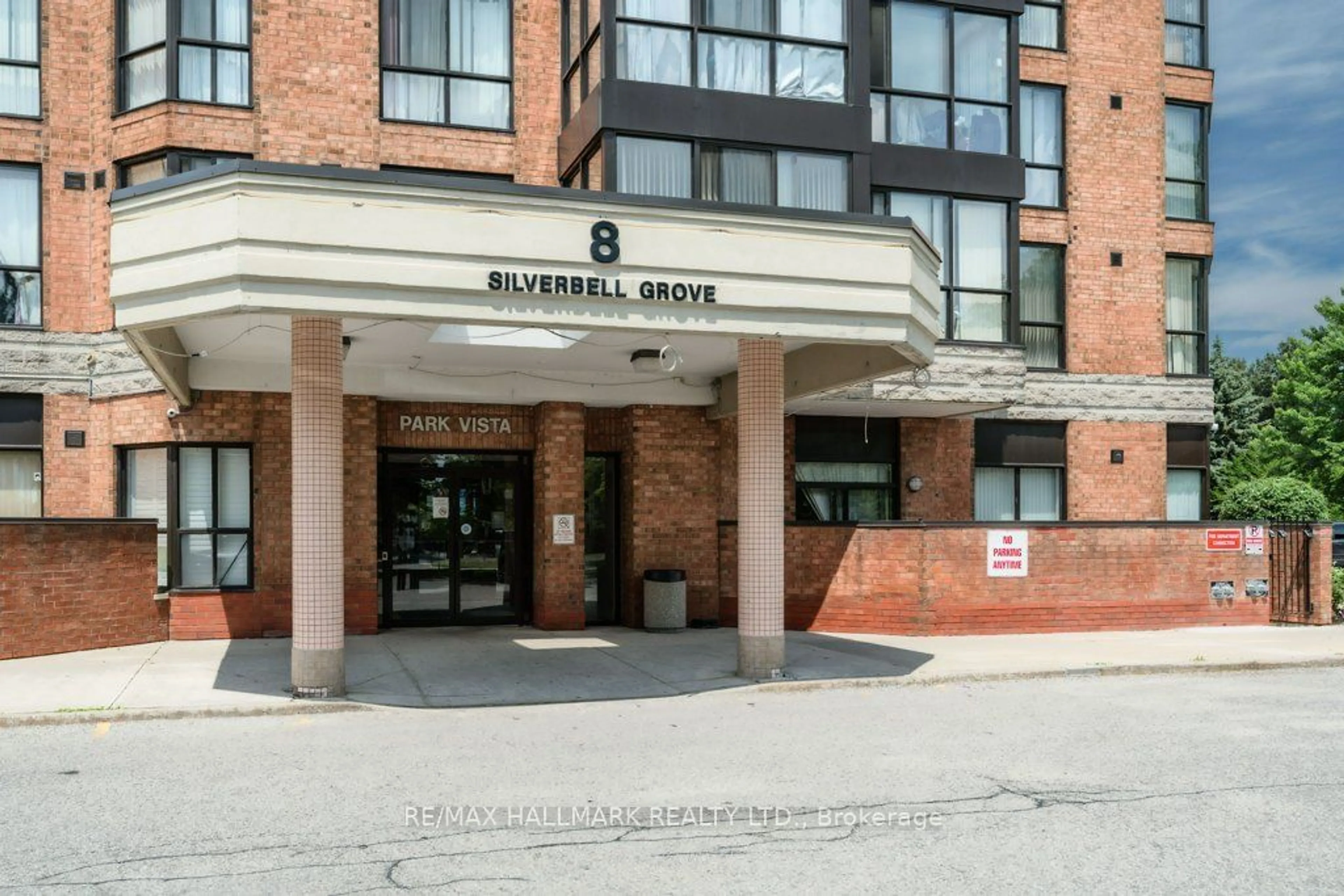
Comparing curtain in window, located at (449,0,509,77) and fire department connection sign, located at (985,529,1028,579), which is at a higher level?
curtain in window, located at (449,0,509,77)

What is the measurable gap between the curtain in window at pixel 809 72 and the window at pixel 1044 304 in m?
6.00

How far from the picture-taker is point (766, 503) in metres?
12.6

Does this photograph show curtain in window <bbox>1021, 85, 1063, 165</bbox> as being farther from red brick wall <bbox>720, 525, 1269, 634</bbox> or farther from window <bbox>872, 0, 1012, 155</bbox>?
red brick wall <bbox>720, 525, 1269, 634</bbox>

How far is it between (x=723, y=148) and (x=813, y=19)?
226 cm

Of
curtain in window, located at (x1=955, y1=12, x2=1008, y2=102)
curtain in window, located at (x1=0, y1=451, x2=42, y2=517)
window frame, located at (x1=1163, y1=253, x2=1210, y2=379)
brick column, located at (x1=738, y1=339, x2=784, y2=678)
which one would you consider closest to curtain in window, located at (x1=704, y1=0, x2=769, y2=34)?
curtain in window, located at (x1=955, y1=12, x2=1008, y2=102)

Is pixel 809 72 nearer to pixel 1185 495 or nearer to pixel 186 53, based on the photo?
pixel 186 53

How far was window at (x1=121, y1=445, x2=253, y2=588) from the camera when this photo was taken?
51.1 feet

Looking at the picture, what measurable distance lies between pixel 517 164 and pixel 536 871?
41.0 ft

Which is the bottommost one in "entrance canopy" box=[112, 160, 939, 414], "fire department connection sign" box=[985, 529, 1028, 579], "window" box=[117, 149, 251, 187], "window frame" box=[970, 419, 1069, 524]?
"fire department connection sign" box=[985, 529, 1028, 579]

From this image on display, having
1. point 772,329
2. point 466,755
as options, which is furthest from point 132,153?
point 466,755

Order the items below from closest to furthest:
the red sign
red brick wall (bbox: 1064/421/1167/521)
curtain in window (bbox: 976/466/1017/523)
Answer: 1. the red sign
2. curtain in window (bbox: 976/466/1017/523)
3. red brick wall (bbox: 1064/421/1167/521)

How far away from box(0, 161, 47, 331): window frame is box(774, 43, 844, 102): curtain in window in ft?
34.0

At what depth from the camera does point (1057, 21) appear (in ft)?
68.1

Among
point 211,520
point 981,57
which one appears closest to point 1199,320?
point 981,57
